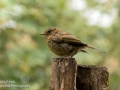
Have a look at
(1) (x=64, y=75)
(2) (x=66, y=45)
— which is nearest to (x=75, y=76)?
(1) (x=64, y=75)

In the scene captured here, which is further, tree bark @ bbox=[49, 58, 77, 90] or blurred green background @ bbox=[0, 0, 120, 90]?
blurred green background @ bbox=[0, 0, 120, 90]

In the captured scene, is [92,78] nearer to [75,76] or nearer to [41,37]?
[75,76]

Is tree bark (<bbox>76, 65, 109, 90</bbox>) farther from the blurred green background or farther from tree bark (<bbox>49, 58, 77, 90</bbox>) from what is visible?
the blurred green background

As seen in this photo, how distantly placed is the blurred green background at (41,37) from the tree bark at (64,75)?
12.8ft

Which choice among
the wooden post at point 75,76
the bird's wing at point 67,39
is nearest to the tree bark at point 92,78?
the wooden post at point 75,76

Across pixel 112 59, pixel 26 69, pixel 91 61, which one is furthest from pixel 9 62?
pixel 112 59

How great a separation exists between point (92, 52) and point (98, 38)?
1.23 feet

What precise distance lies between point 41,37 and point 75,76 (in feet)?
17.5

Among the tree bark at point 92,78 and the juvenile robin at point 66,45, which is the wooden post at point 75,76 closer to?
the tree bark at point 92,78

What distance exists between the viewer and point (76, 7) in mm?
10969

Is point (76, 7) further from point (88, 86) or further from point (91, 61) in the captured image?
point (88, 86)

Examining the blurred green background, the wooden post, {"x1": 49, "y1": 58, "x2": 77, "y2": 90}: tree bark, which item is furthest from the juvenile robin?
the blurred green background

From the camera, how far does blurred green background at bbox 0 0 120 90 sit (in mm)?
9516

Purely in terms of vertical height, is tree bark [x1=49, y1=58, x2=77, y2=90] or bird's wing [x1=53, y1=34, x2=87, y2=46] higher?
bird's wing [x1=53, y1=34, x2=87, y2=46]
